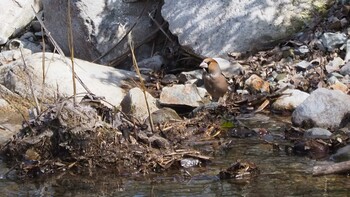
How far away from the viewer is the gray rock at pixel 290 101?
8.66 metres

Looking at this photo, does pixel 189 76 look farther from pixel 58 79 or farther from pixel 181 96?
pixel 58 79

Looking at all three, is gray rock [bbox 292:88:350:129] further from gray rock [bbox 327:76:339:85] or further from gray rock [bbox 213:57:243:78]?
gray rock [bbox 213:57:243:78]

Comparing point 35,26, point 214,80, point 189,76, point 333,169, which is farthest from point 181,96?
point 35,26

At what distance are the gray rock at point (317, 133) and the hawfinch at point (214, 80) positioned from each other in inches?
76.2

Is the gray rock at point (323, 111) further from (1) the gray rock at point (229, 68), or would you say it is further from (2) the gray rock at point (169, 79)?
(2) the gray rock at point (169, 79)

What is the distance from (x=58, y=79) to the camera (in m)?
9.51

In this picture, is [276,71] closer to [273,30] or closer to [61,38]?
[273,30]

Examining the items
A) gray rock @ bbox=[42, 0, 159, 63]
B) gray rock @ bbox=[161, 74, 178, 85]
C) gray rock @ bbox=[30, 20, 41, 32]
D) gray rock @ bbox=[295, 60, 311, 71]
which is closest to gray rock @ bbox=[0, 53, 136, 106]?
gray rock @ bbox=[161, 74, 178, 85]

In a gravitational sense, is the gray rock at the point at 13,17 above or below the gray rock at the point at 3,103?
above

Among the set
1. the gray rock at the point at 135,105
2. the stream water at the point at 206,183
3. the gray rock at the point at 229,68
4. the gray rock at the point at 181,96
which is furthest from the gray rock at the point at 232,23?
the stream water at the point at 206,183

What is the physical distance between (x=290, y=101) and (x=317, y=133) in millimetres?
1458

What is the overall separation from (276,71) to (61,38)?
3596mm

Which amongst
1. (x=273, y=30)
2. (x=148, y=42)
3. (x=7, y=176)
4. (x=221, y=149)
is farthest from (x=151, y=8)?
(x=7, y=176)

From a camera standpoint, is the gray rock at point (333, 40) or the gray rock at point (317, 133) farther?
the gray rock at point (333, 40)
